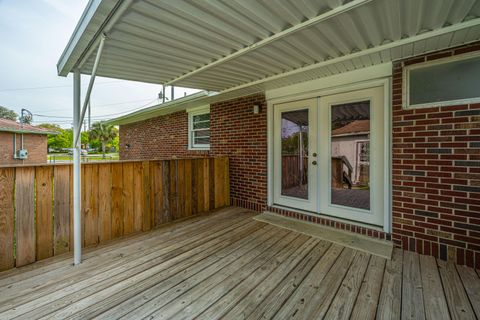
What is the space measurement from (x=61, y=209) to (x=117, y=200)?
0.62 meters

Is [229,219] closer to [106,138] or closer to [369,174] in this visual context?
[369,174]

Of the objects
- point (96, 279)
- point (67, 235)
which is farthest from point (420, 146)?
point (67, 235)

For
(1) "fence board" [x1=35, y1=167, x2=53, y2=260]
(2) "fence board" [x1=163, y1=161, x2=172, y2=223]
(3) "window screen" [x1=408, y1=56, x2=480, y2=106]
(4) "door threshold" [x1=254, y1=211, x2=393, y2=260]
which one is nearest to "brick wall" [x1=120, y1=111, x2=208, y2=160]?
(2) "fence board" [x1=163, y1=161, x2=172, y2=223]

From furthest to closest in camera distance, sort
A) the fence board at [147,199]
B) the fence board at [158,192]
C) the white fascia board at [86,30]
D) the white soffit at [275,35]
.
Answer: the fence board at [158,192] < the fence board at [147,199] < the white soffit at [275,35] < the white fascia board at [86,30]

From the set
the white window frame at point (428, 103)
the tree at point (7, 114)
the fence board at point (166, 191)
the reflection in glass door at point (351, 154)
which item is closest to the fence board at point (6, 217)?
the fence board at point (166, 191)

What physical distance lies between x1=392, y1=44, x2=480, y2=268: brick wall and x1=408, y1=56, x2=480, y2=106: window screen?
10 centimetres

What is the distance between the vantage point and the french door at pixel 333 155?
3.01 m

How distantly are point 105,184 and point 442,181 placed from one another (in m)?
4.15

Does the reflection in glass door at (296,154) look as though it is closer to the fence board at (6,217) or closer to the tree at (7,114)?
the fence board at (6,217)

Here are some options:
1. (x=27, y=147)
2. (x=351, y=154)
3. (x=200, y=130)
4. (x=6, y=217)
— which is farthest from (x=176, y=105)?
(x=27, y=147)

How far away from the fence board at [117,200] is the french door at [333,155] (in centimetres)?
263

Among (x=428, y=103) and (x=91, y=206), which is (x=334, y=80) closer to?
(x=428, y=103)

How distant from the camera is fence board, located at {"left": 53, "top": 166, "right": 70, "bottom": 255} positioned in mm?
2463

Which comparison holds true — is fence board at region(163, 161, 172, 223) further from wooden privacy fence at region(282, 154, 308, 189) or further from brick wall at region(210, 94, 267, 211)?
wooden privacy fence at region(282, 154, 308, 189)
